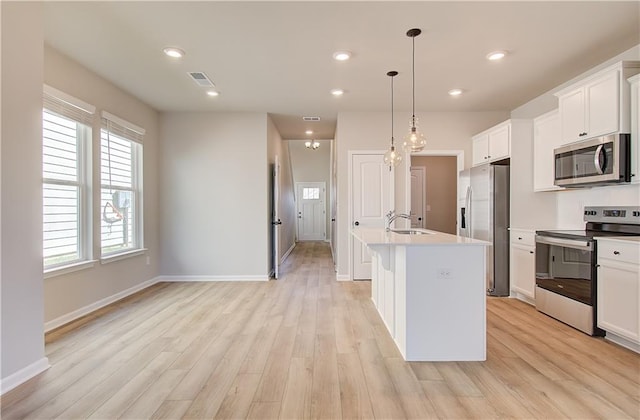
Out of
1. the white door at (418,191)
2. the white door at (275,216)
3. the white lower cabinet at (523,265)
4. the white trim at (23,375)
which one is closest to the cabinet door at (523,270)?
the white lower cabinet at (523,265)

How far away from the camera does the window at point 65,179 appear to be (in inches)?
124

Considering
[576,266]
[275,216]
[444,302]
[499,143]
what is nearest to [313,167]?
[275,216]

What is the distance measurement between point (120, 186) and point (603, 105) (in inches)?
211

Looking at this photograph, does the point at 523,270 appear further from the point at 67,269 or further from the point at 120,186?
the point at 120,186

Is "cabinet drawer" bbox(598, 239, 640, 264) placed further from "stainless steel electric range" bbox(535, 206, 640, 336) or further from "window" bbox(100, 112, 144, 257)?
"window" bbox(100, 112, 144, 257)

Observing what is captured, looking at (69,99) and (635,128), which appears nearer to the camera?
(635,128)

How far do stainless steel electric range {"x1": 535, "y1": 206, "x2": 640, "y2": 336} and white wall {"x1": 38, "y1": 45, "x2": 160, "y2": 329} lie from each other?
16.1 feet

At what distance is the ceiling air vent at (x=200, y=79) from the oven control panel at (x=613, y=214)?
442 cm

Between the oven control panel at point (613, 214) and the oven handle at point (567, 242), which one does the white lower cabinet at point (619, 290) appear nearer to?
the oven handle at point (567, 242)

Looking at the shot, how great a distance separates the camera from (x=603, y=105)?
3006mm

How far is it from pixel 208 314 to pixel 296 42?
2896 mm

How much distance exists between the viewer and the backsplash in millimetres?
3113

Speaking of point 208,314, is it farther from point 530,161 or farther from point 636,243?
point 530,161

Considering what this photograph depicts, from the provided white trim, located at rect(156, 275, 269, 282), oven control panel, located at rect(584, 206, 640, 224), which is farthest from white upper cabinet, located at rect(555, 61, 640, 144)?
white trim, located at rect(156, 275, 269, 282)
